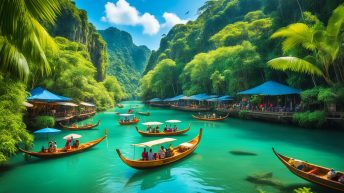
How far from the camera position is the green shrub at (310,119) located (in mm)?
25531

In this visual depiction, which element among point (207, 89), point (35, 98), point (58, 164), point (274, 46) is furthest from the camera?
point (207, 89)

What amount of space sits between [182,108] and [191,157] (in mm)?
47022

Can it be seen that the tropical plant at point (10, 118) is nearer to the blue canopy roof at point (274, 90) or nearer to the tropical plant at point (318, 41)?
the tropical plant at point (318, 41)

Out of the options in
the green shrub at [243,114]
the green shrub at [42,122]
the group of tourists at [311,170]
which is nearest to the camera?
the group of tourists at [311,170]

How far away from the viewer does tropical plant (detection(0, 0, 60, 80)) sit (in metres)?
3.78

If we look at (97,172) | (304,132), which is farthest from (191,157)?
(304,132)

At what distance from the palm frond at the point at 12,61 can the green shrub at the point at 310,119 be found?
2810cm

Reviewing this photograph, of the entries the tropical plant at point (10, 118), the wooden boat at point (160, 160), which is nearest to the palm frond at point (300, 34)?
the wooden boat at point (160, 160)

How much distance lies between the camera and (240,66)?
140 ft

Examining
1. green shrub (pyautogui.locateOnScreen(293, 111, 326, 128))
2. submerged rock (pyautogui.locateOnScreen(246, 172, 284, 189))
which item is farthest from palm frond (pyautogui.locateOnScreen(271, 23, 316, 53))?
submerged rock (pyautogui.locateOnScreen(246, 172, 284, 189))

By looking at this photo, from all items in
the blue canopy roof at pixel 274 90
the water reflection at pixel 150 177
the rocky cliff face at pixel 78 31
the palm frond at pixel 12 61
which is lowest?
the water reflection at pixel 150 177

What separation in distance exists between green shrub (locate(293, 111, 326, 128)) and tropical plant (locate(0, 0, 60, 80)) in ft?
91.1

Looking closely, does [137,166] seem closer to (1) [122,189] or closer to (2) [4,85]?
(1) [122,189]

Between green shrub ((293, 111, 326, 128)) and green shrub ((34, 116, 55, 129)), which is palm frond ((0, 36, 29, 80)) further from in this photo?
green shrub ((293, 111, 326, 128))
